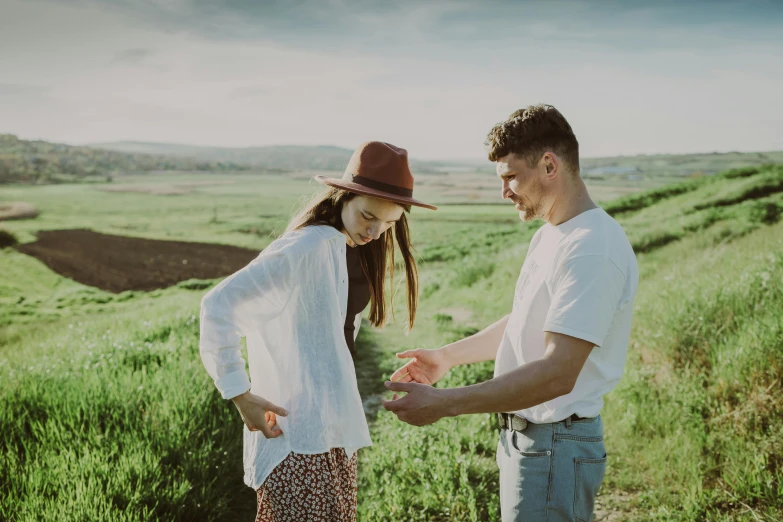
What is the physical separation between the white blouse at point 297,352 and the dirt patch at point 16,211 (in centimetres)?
1112

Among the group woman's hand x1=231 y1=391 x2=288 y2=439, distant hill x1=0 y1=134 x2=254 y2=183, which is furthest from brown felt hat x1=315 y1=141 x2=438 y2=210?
distant hill x1=0 y1=134 x2=254 y2=183

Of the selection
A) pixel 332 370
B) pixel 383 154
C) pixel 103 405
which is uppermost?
pixel 383 154

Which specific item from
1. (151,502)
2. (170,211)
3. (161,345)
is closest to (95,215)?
(170,211)

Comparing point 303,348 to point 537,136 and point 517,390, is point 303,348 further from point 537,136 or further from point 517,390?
point 537,136

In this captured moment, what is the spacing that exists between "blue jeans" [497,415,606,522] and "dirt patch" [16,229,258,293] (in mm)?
10291

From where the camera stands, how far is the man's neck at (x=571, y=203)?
7.03 feet

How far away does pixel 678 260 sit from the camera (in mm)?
8914

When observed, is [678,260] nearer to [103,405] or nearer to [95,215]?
[103,405]

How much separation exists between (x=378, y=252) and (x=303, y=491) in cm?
104

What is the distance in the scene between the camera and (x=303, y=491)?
2.05 meters

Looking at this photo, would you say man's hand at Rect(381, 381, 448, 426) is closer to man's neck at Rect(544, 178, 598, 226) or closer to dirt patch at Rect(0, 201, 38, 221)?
man's neck at Rect(544, 178, 598, 226)

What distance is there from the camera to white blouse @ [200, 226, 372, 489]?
1.92m

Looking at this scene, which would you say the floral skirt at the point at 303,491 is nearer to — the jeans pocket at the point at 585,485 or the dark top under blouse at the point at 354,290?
the dark top under blouse at the point at 354,290

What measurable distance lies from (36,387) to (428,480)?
299 cm
